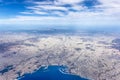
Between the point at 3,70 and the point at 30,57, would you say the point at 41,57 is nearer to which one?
the point at 30,57

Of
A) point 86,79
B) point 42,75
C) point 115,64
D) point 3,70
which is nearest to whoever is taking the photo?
point 86,79

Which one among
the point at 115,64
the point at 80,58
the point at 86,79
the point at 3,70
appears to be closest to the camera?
the point at 86,79

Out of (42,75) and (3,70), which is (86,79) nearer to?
(42,75)

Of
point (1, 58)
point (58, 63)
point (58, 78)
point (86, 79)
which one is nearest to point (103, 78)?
point (86, 79)

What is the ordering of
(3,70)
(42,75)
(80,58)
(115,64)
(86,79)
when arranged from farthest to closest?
(80,58), (115,64), (3,70), (42,75), (86,79)

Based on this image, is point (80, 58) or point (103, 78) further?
point (80, 58)

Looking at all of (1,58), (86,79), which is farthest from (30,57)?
(86,79)
